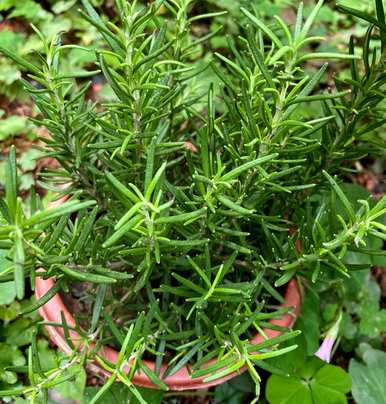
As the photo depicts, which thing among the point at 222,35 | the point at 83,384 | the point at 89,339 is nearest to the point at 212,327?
the point at 89,339

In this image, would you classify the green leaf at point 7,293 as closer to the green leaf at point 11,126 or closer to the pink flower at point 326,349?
the green leaf at point 11,126

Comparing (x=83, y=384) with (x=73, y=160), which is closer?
(x=73, y=160)

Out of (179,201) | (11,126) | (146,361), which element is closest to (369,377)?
(146,361)

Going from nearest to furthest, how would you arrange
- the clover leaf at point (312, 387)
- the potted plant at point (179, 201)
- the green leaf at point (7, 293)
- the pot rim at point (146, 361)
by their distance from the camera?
the potted plant at point (179, 201) → the pot rim at point (146, 361) → the clover leaf at point (312, 387) → the green leaf at point (7, 293)

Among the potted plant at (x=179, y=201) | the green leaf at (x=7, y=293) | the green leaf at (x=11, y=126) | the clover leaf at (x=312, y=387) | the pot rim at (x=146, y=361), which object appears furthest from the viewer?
the green leaf at (x=11, y=126)


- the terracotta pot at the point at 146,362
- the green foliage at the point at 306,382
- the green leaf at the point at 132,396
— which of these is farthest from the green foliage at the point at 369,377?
the green leaf at the point at 132,396

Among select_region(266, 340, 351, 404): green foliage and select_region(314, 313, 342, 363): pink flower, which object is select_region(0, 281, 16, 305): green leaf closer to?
select_region(266, 340, 351, 404): green foliage

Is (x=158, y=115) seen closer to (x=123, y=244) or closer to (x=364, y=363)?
(x=123, y=244)

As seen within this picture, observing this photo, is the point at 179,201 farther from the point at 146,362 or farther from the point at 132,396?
the point at 132,396
